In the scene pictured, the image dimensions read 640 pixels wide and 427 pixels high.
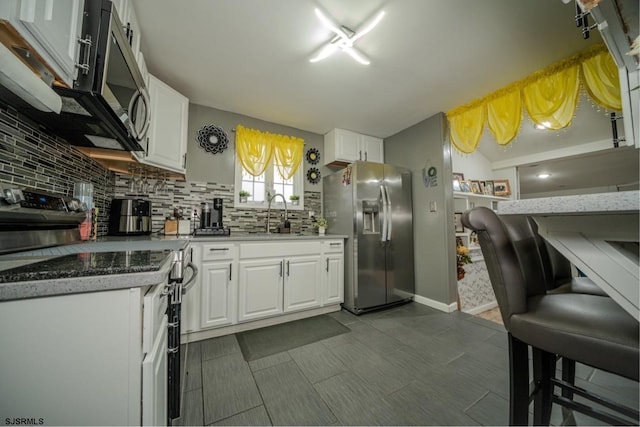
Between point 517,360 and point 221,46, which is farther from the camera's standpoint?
point 221,46

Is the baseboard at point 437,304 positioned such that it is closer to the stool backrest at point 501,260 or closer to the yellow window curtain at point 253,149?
the stool backrest at point 501,260

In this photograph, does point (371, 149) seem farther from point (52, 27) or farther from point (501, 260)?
point (52, 27)

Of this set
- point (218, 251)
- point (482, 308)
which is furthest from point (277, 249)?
point (482, 308)

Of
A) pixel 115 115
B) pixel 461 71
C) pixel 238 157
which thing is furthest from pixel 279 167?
pixel 461 71

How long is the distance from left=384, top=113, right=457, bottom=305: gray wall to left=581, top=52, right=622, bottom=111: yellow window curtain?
115cm

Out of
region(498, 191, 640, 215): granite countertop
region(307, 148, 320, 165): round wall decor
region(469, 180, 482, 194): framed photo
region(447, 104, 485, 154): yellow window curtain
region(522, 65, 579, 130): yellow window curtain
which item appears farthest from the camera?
region(469, 180, 482, 194): framed photo

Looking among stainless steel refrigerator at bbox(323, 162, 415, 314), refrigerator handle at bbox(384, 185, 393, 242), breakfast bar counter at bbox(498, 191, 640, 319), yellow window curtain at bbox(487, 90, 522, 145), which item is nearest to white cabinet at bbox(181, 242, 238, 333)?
stainless steel refrigerator at bbox(323, 162, 415, 314)

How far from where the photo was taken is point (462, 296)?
2754 millimetres

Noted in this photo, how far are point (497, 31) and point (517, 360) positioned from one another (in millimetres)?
2095

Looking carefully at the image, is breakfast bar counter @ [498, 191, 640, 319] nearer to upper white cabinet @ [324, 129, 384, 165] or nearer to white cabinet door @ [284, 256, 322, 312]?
white cabinet door @ [284, 256, 322, 312]

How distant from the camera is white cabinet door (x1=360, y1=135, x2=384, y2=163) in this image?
3.30m

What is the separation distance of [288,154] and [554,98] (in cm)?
263

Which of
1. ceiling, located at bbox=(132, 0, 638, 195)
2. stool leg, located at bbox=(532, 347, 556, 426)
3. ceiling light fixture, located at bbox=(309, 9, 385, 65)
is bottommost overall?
stool leg, located at bbox=(532, 347, 556, 426)

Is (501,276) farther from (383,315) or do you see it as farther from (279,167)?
(279,167)
